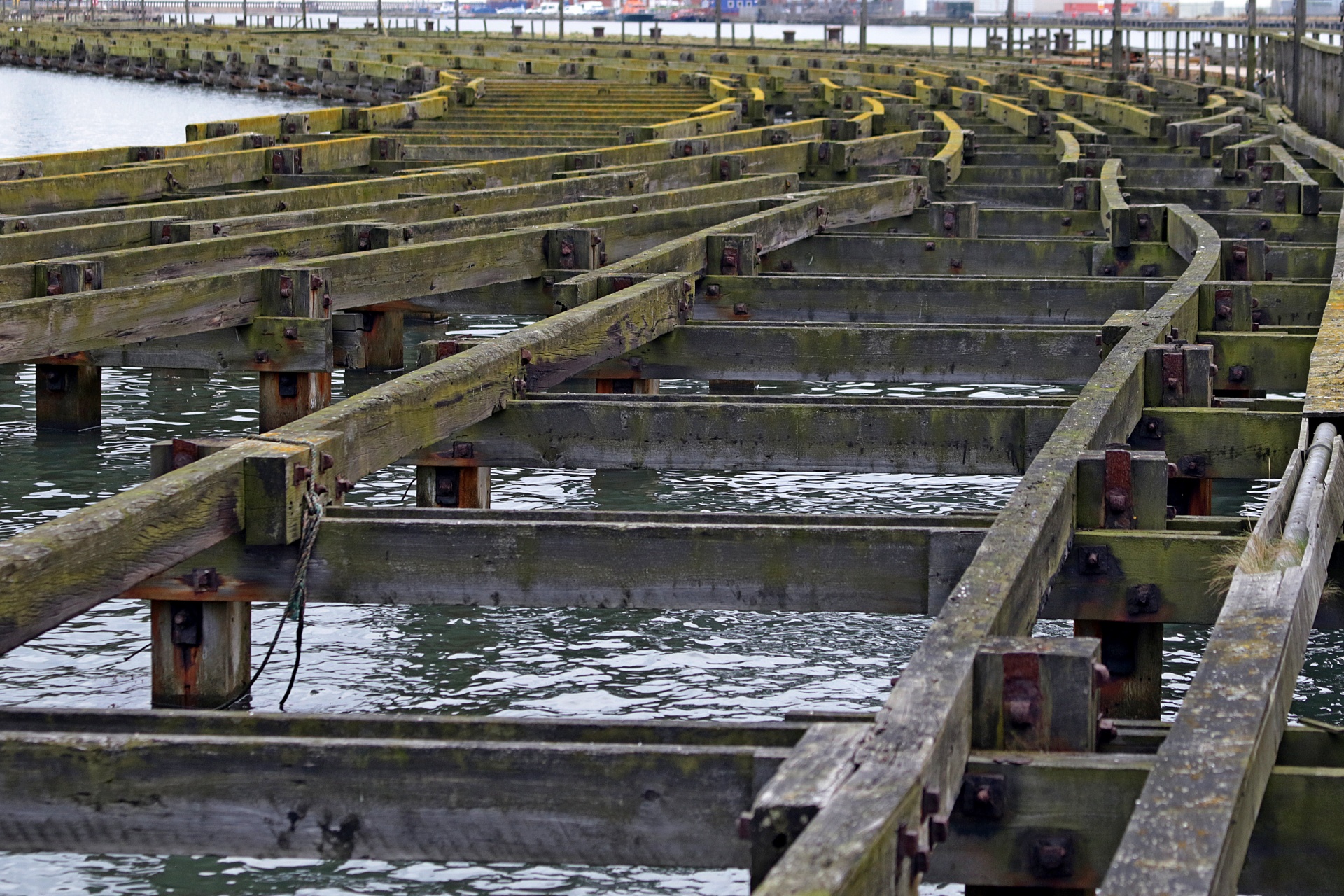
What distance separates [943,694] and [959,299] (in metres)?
8.06

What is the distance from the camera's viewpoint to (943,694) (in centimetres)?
438

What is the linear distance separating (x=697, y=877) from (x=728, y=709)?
5.45 ft

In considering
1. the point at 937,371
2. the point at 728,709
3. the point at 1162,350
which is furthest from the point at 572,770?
the point at 937,371

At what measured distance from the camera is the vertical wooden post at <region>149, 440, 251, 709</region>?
21.8ft

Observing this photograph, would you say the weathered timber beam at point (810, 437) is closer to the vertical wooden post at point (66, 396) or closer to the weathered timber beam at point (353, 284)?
the weathered timber beam at point (353, 284)

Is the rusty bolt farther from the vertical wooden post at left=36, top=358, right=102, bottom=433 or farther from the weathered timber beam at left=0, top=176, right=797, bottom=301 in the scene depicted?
the vertical wooden post at left=36, top=358, right=102, bottom=433

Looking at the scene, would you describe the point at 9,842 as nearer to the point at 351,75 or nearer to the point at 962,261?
the point at 962,261

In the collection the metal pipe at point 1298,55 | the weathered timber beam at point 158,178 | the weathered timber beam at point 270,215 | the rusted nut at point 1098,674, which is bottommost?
the rusted nut at point 1098,674

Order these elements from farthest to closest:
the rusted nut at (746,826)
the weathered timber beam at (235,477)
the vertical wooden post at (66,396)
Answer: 1. the vertical wooden post at (66,396)
2. the weathered timber beam at (235,477)
3. the rusted nut at (746,826)

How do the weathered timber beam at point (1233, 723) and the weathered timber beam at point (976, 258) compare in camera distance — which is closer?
the weathered timber beam at point (1233, 723)

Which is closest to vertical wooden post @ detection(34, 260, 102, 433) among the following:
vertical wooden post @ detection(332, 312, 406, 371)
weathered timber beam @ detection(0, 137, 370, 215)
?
vertical wooden post @ detection(332, 312, 406, 371)

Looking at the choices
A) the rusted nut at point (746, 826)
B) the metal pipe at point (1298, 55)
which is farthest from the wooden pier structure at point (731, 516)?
the metal pipe at point (1298, 55)

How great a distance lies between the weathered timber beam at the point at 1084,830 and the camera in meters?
4.32

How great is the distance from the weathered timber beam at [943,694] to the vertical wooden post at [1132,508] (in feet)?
0.33
